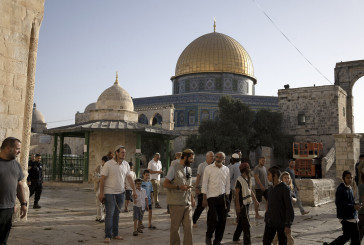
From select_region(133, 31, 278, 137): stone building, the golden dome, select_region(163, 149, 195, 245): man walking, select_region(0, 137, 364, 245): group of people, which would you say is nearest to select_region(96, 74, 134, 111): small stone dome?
select_region(0, 137, 364, 245): group of people

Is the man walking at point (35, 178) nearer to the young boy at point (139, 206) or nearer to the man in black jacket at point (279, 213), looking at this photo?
the young boy at point (139, 206)

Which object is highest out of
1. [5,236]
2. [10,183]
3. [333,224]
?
[10,183]

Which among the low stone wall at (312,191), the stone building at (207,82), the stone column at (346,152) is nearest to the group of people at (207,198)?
the low stone wall at (312,191)

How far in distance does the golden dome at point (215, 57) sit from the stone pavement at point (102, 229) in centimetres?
2867

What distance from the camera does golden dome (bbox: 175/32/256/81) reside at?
3606 cm

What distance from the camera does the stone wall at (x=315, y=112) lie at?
24.8 meters

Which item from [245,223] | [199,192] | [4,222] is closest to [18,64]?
[4,222]

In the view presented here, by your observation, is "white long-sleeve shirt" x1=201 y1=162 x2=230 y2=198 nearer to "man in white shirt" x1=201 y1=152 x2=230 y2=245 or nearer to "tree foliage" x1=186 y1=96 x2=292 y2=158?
"man in white shirt" x1=201 y1=152 x2=230 y2=245

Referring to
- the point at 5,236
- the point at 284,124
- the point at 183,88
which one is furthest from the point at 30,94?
the point at 183,88

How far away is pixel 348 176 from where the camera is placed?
4473 mm

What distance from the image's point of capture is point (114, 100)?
56.9 ft

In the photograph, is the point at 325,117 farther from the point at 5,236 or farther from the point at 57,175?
the point at 5,236

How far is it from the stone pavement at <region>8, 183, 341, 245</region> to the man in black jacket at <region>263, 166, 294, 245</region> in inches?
55.1

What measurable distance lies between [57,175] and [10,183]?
15.4 metres
